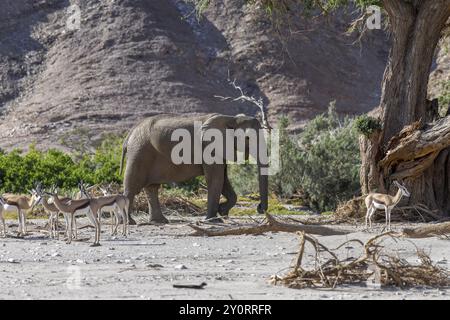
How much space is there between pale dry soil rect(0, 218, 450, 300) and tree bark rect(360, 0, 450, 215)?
2.06 metres

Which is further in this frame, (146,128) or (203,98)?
(203,98)

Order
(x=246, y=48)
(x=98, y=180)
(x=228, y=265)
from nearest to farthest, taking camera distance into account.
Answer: (x=228, y=265) < (x=98, y=180) < (x=246, y=48)

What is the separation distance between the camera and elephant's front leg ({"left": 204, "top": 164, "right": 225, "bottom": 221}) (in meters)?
21.2

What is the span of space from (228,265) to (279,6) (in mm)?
10387

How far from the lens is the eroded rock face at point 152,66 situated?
210ft

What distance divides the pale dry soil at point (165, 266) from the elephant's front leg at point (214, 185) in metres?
2.36

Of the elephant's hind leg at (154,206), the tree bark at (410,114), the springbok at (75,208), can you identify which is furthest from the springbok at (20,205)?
the tree bark at (410,114)

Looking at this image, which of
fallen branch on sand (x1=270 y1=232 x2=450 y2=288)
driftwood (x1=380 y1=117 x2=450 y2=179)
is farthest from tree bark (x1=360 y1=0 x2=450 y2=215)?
fallen branch on sand (x1=270 y1=232 x2=450 y2=288)

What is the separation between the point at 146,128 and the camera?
22219mm

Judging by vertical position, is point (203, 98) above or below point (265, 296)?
above

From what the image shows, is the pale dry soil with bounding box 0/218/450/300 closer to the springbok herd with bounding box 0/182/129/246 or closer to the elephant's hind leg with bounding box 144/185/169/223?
the springbok herd with bounding box 0/182/129/246

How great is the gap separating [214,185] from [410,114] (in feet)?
14.2
